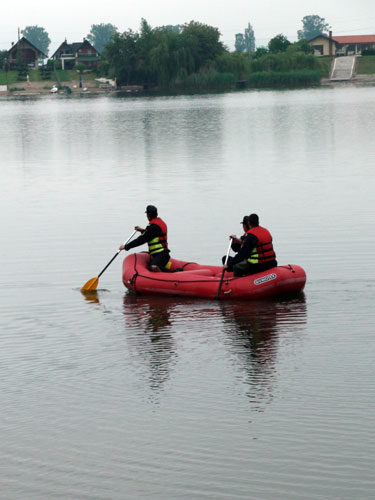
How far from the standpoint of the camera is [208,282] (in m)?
15.0

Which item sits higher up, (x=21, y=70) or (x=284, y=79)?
(x=21, y=70)

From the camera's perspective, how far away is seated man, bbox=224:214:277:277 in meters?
14.6

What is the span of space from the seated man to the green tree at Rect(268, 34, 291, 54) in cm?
12067

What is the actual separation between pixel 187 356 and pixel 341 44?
553 ft

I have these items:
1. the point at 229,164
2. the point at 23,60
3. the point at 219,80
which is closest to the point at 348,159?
the point at 229,164

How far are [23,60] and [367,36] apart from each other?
241 feet

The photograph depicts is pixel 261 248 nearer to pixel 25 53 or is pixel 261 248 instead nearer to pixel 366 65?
pixel 366 65

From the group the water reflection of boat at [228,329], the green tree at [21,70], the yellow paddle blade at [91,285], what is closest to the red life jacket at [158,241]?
the water reflection of boat at [228,329]

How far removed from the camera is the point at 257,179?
1155 inches

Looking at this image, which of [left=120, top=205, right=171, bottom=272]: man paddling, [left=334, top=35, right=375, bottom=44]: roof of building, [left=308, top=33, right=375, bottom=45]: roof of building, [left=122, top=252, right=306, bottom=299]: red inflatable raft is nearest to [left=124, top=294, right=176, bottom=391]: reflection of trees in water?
[left=122, top=252, right=306, bottom=299]: red inflatable raft

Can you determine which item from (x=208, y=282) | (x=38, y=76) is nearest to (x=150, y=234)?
(x=208, y=282)

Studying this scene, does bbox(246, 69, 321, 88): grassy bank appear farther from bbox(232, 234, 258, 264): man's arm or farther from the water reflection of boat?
bbox(232, 234, 258, 264): man's arm

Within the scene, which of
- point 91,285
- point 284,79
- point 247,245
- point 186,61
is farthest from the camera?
point 284,79

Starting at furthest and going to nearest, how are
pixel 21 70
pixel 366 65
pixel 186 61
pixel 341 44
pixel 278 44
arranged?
1. pixel 341 44
2. pixel 21 70
3. pixel 278 44
4. pixel 366 65
5. pixel 186 61
